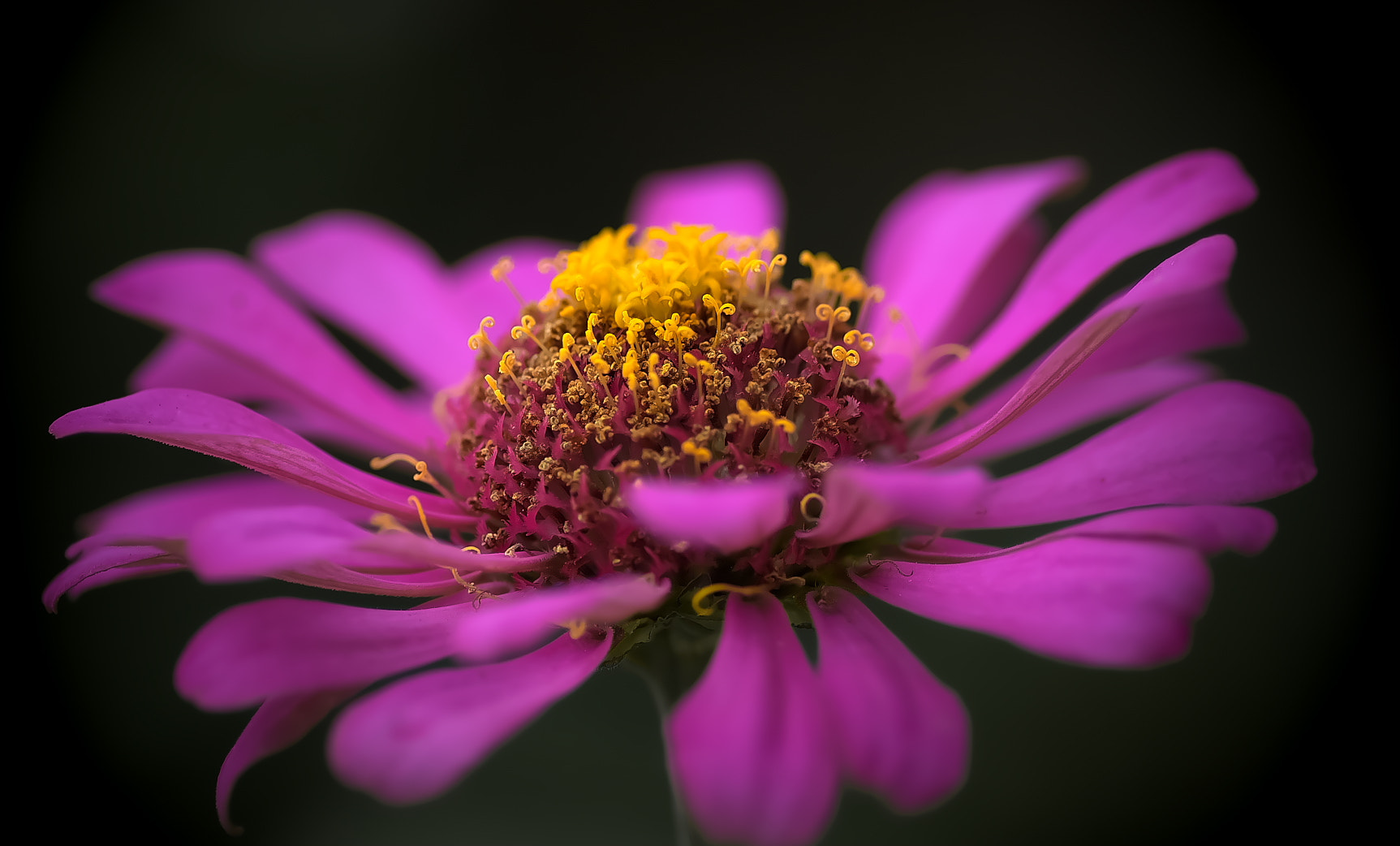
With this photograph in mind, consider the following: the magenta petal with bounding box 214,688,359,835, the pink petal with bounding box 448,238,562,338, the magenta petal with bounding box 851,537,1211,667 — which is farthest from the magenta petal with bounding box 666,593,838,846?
the pink petal with bounding box 448,238,562,338

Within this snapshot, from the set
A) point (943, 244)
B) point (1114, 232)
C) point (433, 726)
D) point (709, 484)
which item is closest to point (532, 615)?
point (433, 726)

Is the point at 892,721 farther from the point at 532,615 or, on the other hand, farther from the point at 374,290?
the point at 374,290

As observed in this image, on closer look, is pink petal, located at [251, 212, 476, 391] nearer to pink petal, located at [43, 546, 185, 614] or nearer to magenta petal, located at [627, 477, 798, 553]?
pink petal, located at [43, 546, 185, 614]

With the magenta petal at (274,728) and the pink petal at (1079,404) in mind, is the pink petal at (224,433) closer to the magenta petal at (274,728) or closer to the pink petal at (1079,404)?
the magenta petal at (274,728)

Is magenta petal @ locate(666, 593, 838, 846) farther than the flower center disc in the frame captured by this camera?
No

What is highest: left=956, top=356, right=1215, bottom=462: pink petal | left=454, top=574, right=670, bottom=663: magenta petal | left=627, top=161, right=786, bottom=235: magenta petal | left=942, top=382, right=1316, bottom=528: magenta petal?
left=627, top=161, right=786, bottom=235: magenta petal

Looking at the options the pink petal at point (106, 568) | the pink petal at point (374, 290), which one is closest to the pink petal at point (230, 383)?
the pink petal at point (374, 290)

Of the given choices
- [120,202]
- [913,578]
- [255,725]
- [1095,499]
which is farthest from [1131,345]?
[120,202]

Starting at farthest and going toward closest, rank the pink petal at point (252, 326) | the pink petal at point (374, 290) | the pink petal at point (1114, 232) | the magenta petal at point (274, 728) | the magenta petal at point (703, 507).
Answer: the pink petal at point (374, 290) < the pink petal at point (252, 326) < the pink petal at point (1114, 232) < the magenta petal at point (274, 728) < the magenta petal at point (703, 507)
